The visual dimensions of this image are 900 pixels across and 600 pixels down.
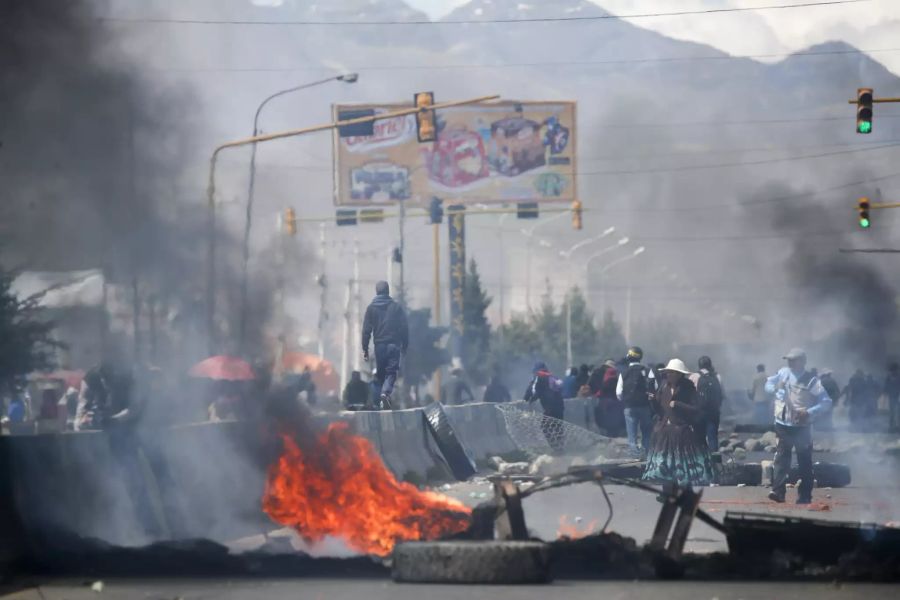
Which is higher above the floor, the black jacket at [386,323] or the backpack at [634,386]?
the black jacket at [386,323]

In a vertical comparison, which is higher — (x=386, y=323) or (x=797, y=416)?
A: (x=386, y=323)

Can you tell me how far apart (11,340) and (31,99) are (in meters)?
10.9

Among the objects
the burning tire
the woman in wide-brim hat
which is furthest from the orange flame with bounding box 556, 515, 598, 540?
the burning tire

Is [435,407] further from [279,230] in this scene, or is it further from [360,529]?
[279,230]

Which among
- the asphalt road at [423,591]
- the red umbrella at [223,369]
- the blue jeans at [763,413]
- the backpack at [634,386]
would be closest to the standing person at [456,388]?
the blue jeans at [763,413]

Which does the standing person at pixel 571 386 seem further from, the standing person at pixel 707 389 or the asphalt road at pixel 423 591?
the asphalt road at pixel 423 591

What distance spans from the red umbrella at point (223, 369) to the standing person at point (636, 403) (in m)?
Answer: 7.03

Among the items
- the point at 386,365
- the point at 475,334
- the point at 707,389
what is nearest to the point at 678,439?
the point at 707,389

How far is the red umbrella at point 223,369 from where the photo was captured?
1532 centimetres

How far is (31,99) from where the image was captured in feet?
46.9

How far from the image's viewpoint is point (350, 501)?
11047mm

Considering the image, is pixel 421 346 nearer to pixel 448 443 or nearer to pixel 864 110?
pixel 864 110

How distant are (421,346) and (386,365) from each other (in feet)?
→ 78.0

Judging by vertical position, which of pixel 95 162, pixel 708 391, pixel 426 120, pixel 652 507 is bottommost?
pixel 652 507
